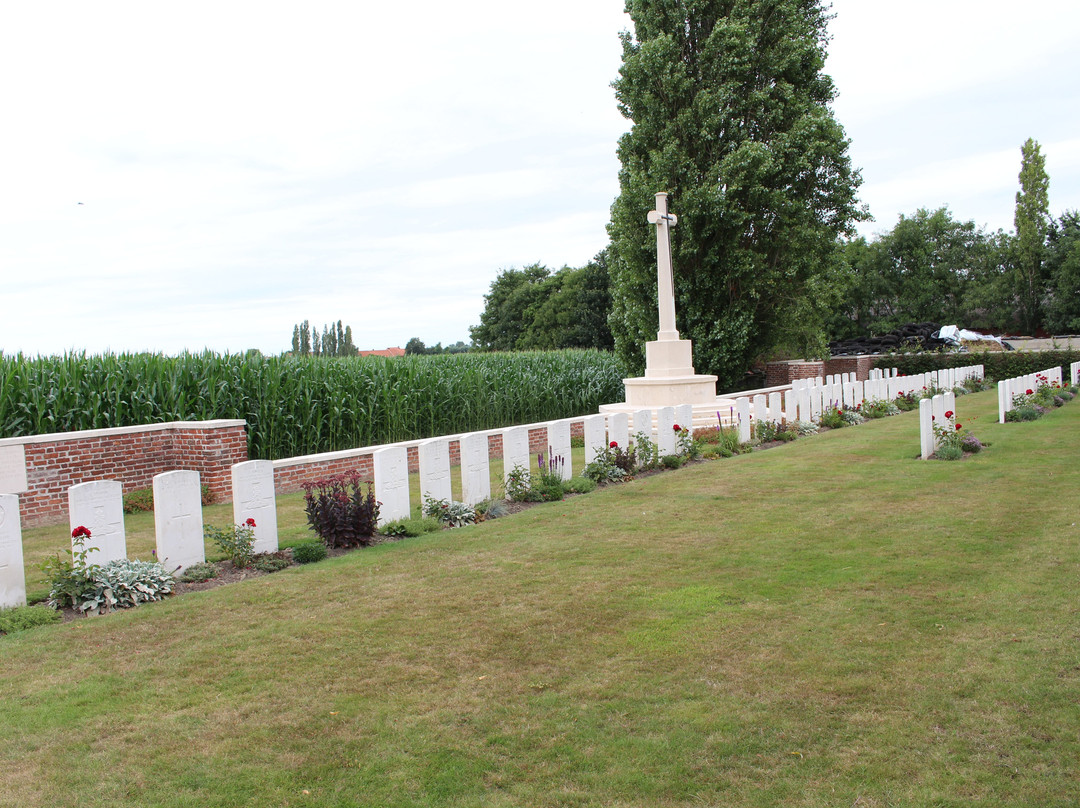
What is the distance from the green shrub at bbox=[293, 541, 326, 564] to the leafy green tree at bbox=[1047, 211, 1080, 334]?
49986 millimetres

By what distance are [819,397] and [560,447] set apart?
9.35 metres

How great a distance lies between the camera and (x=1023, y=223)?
47.7 m

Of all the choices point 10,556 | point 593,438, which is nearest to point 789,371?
point 593,438

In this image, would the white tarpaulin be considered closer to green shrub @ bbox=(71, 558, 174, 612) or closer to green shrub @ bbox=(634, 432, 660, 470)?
green shrub @ bbox=(634, 432, 660, 470)

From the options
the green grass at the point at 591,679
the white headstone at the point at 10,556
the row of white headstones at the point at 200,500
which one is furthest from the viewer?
the row of white headstones at the point at 200,500

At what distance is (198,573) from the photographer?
6.63 m

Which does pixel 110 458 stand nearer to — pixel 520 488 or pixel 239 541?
pixel 239 541

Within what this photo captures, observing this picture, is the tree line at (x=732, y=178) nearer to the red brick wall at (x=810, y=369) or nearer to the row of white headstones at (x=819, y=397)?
the red brick wall at (x=810, y=369)

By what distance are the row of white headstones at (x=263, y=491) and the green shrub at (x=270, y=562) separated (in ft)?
0.48

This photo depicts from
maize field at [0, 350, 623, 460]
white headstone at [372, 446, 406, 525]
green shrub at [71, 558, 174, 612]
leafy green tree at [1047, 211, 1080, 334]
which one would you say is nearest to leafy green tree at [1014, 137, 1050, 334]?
leafy green tree at [1047, 211, 1080, 334]

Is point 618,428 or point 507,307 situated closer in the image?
point 618,428

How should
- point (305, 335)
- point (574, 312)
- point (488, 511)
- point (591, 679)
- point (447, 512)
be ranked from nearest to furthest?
point (591, 679) < point (447, 512) < point (488, 511) < point (305, 335) < point (574, 312)

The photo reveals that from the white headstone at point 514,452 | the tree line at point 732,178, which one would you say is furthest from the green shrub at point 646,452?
the tree line at point 732,178

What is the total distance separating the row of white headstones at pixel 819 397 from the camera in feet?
48.9
